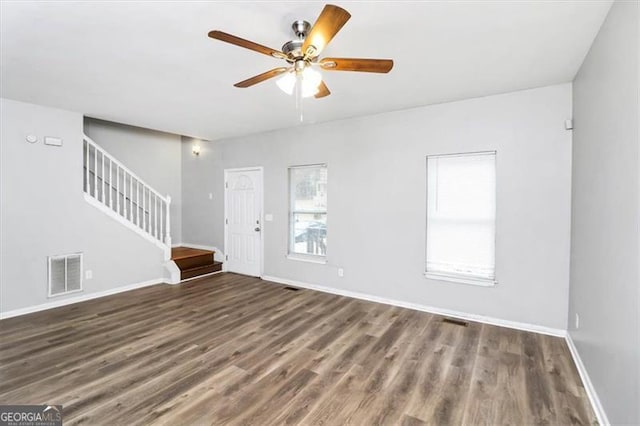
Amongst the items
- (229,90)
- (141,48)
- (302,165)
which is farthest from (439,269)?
(141,48)

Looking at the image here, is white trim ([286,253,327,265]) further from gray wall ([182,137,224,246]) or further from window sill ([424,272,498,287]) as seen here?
gray wall ([182,137,224,246])

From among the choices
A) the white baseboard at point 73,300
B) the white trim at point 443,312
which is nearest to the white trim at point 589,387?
the white trim at point 443,312

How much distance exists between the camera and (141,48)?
2.41 metres

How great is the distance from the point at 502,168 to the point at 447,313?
73.8 inches

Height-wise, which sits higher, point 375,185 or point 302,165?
point 302,165

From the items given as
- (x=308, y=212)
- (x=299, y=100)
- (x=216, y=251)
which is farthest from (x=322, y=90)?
(x=216, y=251)

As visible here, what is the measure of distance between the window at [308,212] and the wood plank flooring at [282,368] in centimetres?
126

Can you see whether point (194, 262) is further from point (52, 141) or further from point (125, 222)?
point (52, 141)

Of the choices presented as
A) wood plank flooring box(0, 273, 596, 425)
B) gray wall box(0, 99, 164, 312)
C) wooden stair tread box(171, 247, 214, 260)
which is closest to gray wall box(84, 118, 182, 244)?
wooden stair tread box(171, 247, 214, 260)

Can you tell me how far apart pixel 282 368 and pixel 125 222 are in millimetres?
3700

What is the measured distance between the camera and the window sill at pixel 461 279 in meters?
3.50

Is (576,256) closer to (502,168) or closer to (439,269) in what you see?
(502,168)

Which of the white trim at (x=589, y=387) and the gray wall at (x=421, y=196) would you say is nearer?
the white trim at (x=589, y=387)

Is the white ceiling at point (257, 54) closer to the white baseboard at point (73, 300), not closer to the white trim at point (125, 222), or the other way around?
the white trim at point (125, 222)
